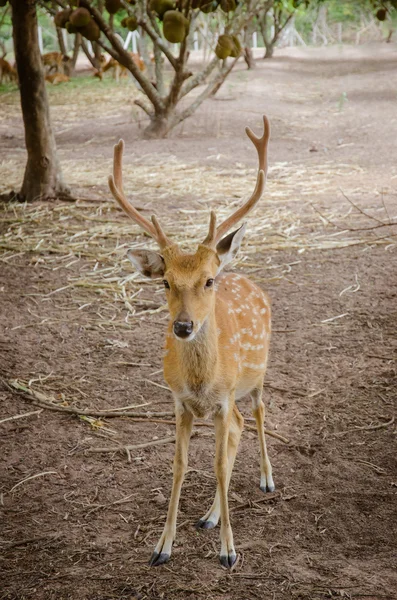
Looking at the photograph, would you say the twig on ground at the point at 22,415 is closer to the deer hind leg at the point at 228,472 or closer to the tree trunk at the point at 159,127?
the deer hind leg at the point at 228,472

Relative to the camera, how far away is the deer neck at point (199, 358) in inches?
122

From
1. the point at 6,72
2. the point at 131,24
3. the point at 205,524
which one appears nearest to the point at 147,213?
the point at 131,24

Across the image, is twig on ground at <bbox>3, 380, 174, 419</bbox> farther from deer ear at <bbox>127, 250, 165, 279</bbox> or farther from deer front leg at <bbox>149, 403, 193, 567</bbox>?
deer ear at <bbox>127, 250, 165, 279</bbox>

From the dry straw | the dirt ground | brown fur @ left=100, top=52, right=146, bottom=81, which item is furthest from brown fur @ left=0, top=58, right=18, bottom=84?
the dirt ground

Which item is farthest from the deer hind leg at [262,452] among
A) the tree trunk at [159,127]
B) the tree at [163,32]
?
the tree trunk at [159,127]

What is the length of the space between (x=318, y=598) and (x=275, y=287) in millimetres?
3676

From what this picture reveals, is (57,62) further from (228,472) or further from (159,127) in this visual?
(228,472)

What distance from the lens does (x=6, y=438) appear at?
4105 millimetres

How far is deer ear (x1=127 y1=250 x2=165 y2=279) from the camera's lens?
3.16 meters

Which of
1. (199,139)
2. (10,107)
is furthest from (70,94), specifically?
(199,139)

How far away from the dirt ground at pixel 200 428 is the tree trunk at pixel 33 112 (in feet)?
1.07

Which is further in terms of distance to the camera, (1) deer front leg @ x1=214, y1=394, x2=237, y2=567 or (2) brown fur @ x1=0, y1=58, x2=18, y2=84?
(2) brown fur @ x1=0, y1=58, x2=18, y2=84

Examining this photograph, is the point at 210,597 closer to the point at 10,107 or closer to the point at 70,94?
the point at 10,107

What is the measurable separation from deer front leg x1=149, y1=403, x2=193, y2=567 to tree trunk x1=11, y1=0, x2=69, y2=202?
5.69 meters
